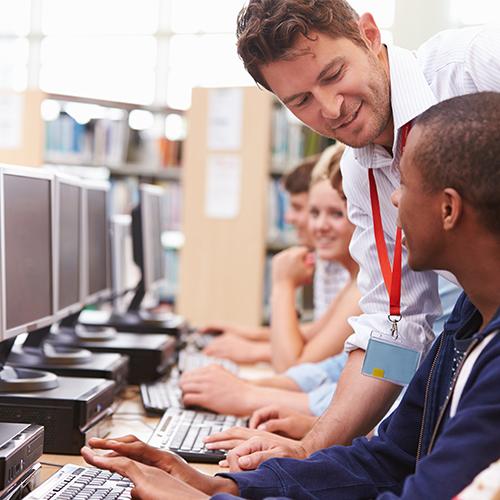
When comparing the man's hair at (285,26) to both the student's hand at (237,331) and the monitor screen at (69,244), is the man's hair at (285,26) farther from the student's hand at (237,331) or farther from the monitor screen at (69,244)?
the student's hand at (237,331)

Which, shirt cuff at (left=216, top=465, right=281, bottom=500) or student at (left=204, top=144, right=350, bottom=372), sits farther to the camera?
student at (left=204, top=144, right=350, bottom=372)

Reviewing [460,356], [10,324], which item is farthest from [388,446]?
[10,324]

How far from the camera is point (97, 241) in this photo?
8.80 feet

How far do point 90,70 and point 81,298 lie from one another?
550 cm

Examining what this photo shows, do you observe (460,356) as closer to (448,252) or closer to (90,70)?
(448,252)

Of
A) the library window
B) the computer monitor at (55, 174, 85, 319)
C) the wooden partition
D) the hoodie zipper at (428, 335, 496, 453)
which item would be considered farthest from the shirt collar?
the library window

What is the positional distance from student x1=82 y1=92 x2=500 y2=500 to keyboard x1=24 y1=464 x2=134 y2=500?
0.05 metres

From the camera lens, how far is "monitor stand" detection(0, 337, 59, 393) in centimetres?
163

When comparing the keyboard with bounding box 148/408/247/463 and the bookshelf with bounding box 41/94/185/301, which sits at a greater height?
the bookshelf with bounding box 41/94/185/301

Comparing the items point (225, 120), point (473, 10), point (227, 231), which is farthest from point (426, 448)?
point (473, 10)

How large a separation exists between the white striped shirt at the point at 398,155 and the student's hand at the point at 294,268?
133cm

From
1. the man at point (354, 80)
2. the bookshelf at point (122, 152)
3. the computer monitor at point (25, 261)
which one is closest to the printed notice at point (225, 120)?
the bookshelf at point (122, 152)

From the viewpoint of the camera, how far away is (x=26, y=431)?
51.3 inches

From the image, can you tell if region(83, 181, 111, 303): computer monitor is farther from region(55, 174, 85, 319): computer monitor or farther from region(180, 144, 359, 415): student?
region(180, 144, 359, 415): student
